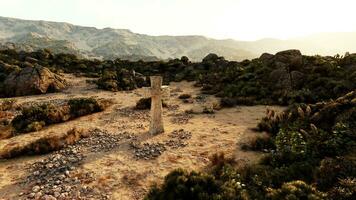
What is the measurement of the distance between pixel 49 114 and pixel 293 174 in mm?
13168

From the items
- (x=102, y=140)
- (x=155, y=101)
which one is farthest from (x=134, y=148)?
(x=155, y=101)

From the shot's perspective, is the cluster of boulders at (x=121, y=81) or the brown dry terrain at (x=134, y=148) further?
the cluster of boulders at (x=121, y=81)

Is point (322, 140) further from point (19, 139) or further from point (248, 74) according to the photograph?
point (248, 74)

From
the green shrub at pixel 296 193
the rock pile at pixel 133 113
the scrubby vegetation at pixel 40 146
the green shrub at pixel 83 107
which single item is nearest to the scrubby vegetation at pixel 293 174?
the green shrub at pixel 296 193

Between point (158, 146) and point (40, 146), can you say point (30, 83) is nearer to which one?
point (40, 146)

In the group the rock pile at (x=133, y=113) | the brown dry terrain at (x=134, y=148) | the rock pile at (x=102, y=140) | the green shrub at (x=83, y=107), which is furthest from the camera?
the green shrub at (x=83, y=107)

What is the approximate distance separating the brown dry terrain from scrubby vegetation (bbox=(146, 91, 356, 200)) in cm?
138

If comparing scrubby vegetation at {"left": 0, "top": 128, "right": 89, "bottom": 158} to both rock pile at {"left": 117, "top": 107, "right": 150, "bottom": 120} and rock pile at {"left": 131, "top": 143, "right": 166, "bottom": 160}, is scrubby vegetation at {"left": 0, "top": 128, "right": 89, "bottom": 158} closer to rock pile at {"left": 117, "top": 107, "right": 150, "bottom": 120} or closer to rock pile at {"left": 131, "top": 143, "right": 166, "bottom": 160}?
rock pile at {"left": 131, "top": 143, "right": 166, "bottom": 160}

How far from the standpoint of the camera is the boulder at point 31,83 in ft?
83.3

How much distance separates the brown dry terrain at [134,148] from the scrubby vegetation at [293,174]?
1385mm

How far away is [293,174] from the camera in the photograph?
8055 millimetres

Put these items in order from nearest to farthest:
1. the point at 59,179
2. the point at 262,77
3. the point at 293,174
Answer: the point at 293,174
the point at 59,179
the point at 262,77

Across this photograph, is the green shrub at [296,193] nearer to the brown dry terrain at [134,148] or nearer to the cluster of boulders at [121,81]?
the brown dry terrain at [134,148]

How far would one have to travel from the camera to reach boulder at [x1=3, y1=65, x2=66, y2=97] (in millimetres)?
25380
